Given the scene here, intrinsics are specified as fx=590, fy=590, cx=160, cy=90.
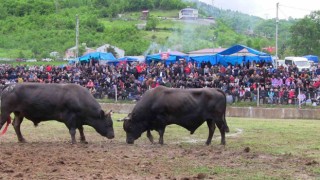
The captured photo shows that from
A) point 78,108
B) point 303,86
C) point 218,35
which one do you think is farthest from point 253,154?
point 218,35

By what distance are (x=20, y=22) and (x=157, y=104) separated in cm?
12335

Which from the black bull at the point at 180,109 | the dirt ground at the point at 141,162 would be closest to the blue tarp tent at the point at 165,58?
the black bull at the point at 180,109

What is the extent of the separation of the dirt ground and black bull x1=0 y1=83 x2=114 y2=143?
807 mm

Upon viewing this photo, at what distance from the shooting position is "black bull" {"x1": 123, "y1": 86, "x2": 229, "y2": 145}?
58.0ft

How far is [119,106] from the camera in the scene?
116 feet

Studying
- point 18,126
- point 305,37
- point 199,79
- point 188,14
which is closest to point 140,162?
point 18,126

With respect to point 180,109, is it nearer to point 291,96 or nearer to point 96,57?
point 291,96

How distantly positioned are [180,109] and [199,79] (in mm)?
19817

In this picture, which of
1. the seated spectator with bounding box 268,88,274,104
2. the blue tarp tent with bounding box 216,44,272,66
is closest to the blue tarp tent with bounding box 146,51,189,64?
the blue tarp tent with bounding box 216,44,272,66

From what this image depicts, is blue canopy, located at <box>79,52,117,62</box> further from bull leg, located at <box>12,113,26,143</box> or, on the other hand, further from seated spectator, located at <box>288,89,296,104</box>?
bull leg, located at <box>12,113,26,143</box>

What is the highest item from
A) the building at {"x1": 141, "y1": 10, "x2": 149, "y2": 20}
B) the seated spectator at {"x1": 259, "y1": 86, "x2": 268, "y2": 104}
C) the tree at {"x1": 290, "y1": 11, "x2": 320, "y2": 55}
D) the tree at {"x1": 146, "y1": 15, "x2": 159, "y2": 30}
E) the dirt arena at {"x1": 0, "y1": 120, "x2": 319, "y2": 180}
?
the building at {"x1": 141, "y1": 10, "x2": 149, "y2": 20}

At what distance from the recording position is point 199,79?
1471 inches

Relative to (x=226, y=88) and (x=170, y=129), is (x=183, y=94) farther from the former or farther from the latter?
(x=226, y=88)

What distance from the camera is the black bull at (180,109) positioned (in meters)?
17.7
